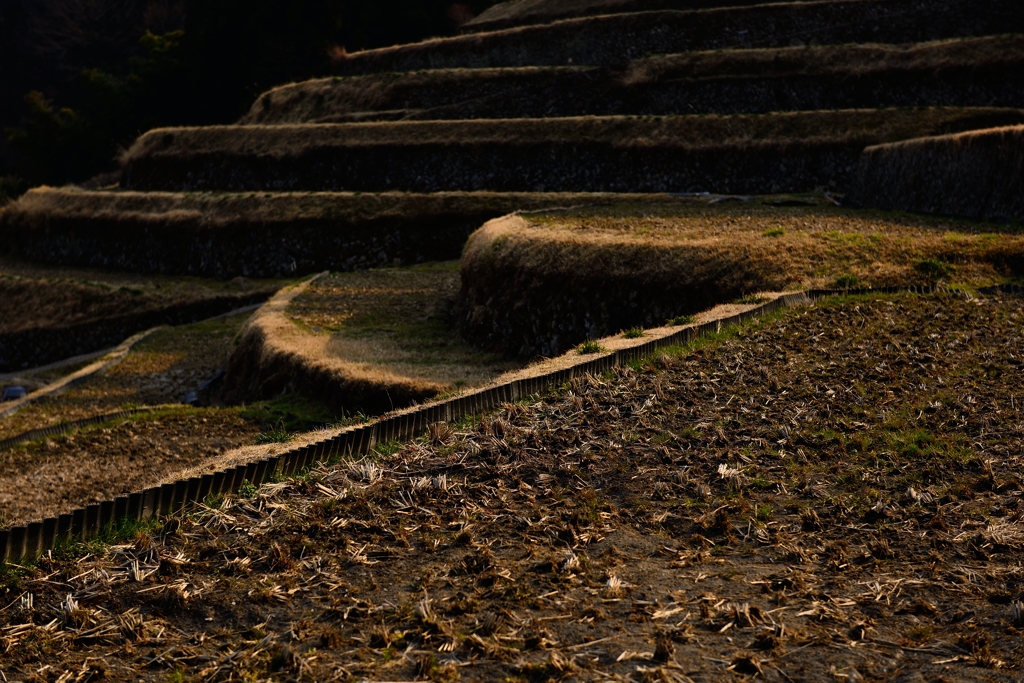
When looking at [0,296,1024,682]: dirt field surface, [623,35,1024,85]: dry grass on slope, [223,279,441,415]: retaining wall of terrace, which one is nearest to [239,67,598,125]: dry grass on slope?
[623,35,1024,85]: dry grass on slope

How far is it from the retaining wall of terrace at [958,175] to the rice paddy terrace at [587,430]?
0.44ft

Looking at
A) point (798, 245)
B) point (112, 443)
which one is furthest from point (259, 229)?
point (798, 245)

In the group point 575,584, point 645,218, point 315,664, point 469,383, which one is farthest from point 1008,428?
point 645,218

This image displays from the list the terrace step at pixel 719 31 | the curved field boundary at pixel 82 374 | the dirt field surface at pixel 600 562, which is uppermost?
the terrace step at pixel 719 31

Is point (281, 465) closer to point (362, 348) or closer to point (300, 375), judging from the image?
point (300, 375)

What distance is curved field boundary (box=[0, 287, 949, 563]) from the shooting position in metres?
7.41

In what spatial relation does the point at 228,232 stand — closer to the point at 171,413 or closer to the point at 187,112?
the point at 171,413

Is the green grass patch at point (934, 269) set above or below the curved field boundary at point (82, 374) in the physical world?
above

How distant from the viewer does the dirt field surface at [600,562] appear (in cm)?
592

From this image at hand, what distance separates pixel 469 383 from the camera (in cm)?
1761

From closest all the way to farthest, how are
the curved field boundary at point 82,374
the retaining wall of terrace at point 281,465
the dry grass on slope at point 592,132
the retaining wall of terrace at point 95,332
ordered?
the retaining wall of terrace at point 281,465
the curved field boundary at point 82,374
the retaining wall of terrace at point 95,332
the dry grass on slope at point 592,132

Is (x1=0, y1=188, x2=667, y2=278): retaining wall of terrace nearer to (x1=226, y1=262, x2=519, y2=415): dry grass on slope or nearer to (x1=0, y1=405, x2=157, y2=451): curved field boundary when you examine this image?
(x1=226, y1=262, x2=519, y2=415): dry grass on slope

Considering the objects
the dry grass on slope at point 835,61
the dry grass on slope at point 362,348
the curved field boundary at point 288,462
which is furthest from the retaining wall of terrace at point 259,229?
the curved field boundary at point 288,462

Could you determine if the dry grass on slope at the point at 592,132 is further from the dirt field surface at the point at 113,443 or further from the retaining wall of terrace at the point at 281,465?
the retaining wall of terrace at the point at 281,465
